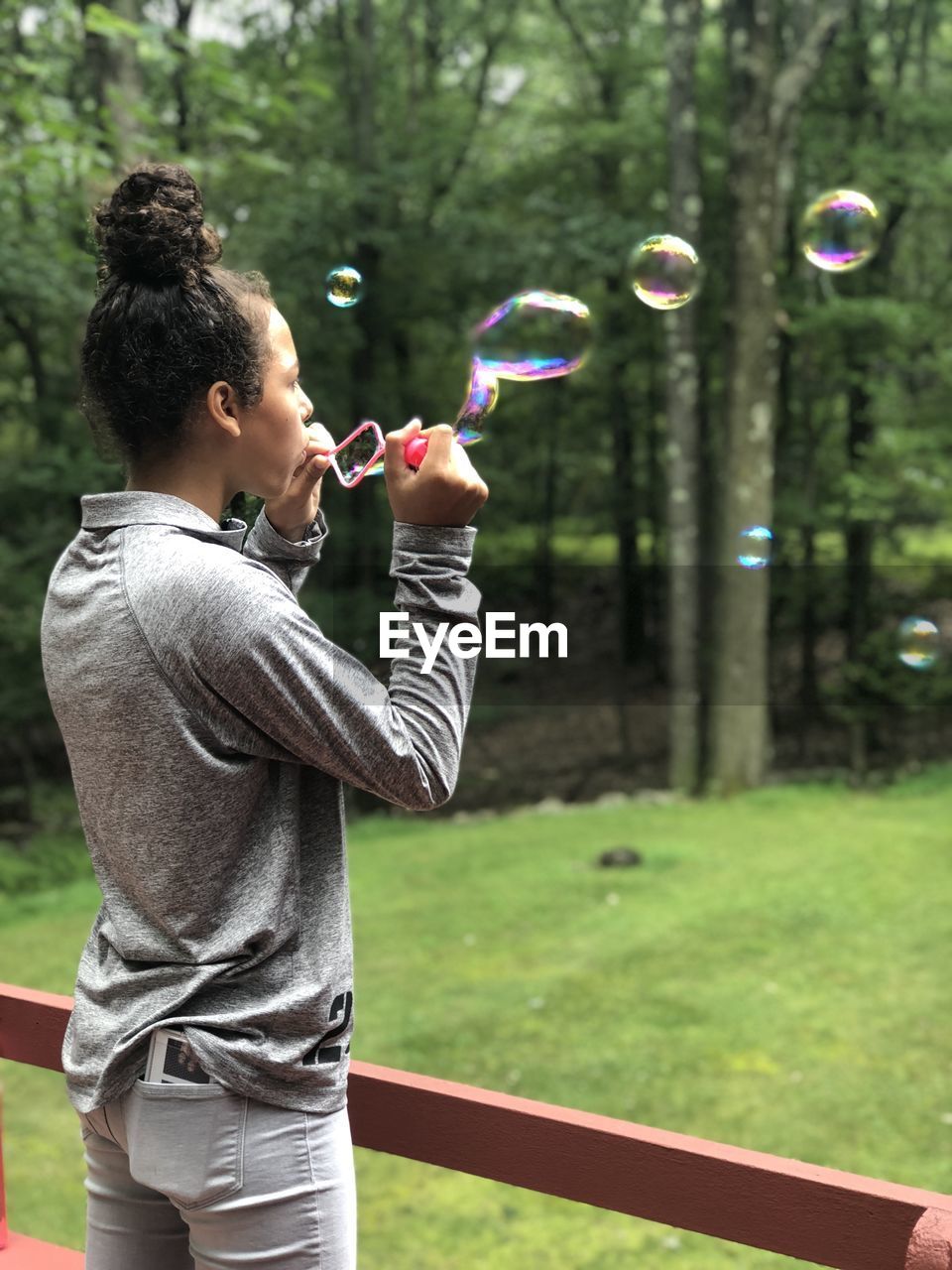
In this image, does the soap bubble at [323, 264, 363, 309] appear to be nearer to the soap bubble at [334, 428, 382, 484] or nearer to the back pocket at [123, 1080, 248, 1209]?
the soap bubble at [334, 428, 382, 484]

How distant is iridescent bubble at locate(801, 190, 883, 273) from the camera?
288 cm

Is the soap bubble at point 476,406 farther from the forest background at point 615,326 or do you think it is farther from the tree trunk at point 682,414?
the tree trunk at point 682,414

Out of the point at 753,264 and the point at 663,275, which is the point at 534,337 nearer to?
the point at 663,275

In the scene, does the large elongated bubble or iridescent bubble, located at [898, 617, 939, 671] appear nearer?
the large elongated bubble

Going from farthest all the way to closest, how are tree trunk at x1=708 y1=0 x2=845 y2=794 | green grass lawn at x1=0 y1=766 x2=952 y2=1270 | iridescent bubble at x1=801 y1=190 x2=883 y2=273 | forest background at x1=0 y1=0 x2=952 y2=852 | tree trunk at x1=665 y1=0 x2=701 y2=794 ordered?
tree trunk at x1=665 y1=0 x2=701 y2=794, forest background at x1=0 y1=0 x2=952 y2=852, tree trunk at x1=708 y1=0 x2=845 y2=794, green grass lawn at x1=0 y1=766 x2=952 y2=1270, iridescent bubble at x1=801 y1=190 x2=883 y2=273

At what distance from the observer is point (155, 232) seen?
1205mm

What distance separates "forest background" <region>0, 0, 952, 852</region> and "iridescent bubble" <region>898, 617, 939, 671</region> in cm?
549

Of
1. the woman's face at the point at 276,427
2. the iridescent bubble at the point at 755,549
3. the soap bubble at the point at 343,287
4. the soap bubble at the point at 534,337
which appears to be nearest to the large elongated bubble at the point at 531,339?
the soap bubble at the point at 534,337

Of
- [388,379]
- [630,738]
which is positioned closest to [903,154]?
[388,379]

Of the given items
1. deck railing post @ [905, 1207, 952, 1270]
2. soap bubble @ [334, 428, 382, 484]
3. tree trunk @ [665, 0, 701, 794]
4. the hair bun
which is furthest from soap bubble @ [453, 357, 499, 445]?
tree trunk @ [665, 0, 701, 794]

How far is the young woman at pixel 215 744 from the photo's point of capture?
116cm

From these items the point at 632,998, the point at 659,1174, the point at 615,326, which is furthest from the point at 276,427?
the point at 615,326

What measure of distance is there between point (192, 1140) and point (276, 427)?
0.65 m

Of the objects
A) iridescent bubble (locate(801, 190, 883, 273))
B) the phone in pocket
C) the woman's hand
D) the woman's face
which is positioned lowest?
the phone in pocket
